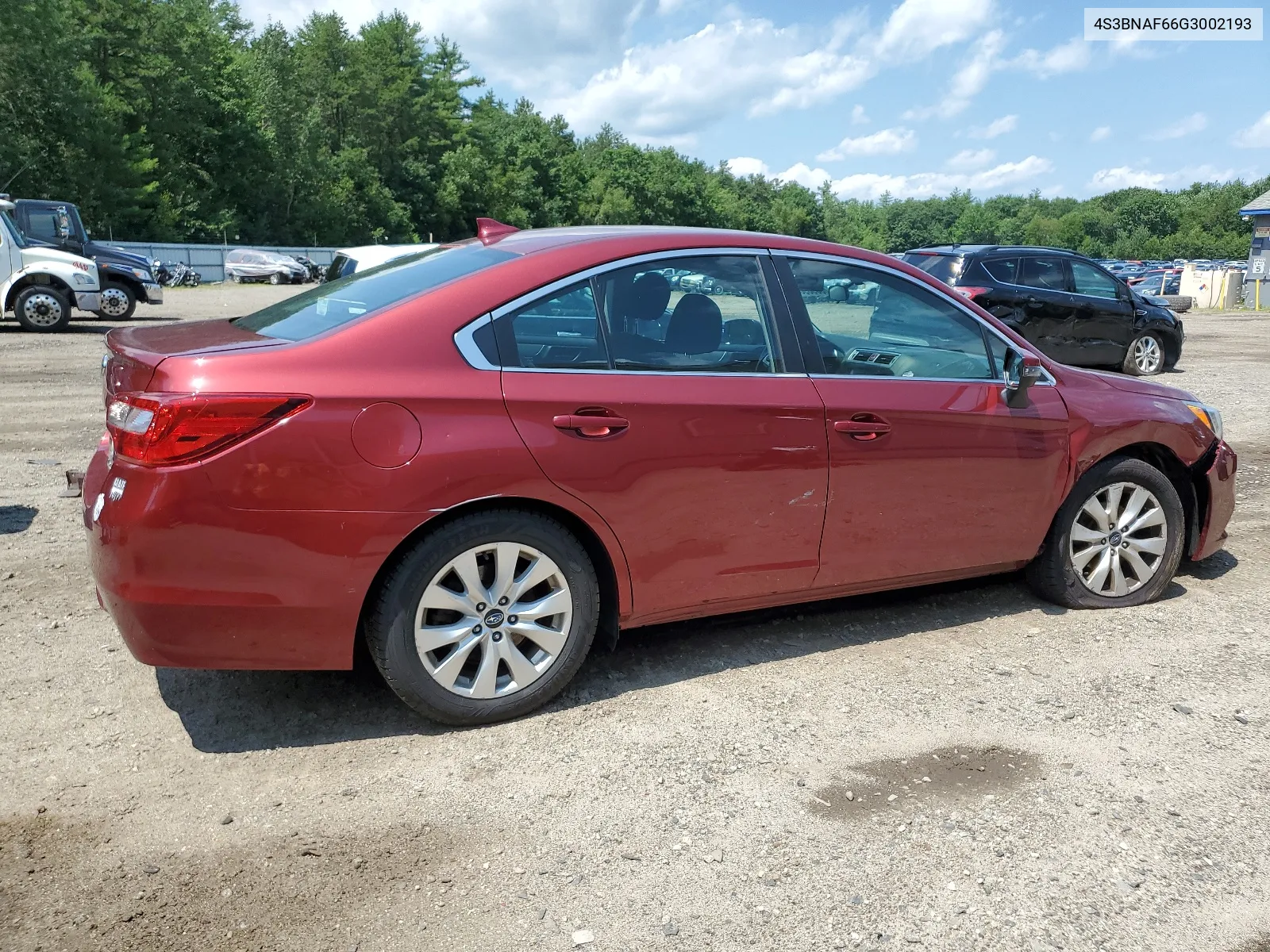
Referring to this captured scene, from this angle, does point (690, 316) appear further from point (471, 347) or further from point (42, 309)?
point (42, 309)

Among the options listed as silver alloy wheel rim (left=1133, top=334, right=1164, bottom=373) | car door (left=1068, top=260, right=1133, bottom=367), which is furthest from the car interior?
silver alloy wheel rim (left=1133, top=334, right=1164, bottom=373)

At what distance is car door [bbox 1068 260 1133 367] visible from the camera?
14.4 m

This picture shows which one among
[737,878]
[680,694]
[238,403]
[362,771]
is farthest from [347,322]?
→ [737,878]

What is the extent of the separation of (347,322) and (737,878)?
2.05 meters

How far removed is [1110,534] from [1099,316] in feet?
35.4

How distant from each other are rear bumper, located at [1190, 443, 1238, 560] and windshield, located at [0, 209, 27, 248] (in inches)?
681

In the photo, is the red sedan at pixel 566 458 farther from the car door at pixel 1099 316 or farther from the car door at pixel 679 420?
the car door at pixel 1099 316

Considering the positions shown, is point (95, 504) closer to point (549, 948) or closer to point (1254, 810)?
point (549, 948)

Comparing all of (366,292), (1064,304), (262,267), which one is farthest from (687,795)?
(262,267)

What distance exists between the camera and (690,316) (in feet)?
13.1

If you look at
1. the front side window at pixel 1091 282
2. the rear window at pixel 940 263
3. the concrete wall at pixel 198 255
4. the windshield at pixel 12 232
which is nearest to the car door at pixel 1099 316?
the front side window at pixel 1091 282

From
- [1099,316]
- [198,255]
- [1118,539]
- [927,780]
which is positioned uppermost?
[198,255]

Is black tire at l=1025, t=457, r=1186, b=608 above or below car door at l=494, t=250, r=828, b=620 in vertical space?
below

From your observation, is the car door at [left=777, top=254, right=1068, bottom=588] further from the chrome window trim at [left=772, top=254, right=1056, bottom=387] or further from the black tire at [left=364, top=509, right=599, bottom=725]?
the black tire at [left=364, top=509, right=599, bottom=725]
